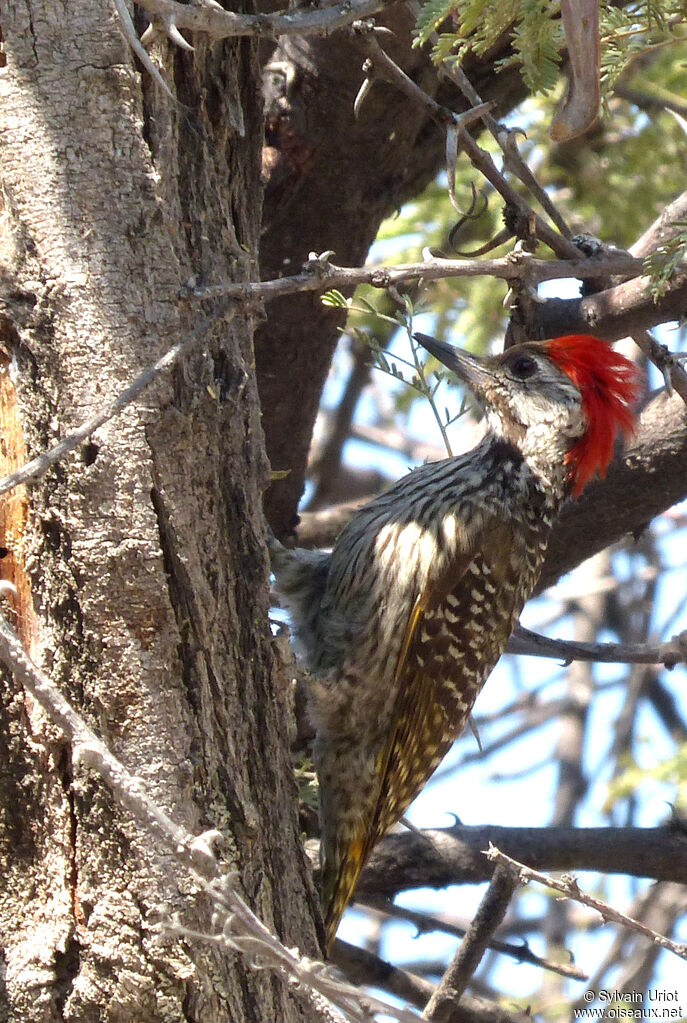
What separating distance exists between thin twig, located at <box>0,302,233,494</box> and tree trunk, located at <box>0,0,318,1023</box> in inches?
2.1

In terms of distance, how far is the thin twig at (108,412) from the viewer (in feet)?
6.53

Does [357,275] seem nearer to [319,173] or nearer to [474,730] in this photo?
[474,730]

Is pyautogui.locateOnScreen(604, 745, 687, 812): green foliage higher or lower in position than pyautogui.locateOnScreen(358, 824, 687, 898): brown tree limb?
higher

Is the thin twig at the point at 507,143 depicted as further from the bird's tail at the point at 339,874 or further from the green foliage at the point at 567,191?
the bird's tail at the point at 339,874

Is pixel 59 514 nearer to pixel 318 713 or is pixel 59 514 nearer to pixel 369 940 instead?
pixel 318 713

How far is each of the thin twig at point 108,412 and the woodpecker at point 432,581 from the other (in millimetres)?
1520

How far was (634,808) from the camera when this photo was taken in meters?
5.56

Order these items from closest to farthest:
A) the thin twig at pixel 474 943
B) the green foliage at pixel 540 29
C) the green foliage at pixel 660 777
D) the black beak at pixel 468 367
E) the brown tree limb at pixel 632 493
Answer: the green foliage at pixel 540 29 → the thin twig at pixel 474 943 → the brown tree limb at pixel 632 493 → the black beak at pixel 468 367 → the green foliage at pixel 660 777

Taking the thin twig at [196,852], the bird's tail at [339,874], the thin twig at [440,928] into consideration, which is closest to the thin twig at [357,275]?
the thin twig at [196,852]

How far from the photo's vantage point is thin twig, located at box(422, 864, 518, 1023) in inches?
111

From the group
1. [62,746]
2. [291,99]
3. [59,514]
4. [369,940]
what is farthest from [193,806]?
[369,940]

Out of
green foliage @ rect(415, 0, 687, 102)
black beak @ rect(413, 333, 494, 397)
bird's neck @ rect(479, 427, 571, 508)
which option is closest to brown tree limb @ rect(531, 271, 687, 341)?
black beak @ rect(413, 333, 494, 397)

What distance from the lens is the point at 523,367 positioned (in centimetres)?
389

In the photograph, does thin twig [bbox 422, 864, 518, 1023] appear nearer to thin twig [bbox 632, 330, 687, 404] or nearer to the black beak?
thin twig [bbox 632, 330, 687, 404]
